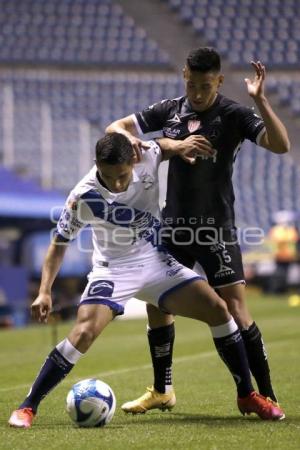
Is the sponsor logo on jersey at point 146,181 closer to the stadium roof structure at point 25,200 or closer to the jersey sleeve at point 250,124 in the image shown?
the jersey sleeve at point 250,124

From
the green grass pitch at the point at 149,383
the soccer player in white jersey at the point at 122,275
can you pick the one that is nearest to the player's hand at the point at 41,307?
the soccer player in white jersey at the point at 122,275

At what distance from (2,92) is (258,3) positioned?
671cm

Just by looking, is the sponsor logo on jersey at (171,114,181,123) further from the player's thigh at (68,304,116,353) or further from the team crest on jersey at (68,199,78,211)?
the player's thigh at (68,304,116,353)

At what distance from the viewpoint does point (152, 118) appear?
6.03 metres

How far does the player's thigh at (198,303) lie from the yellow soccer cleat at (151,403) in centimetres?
82

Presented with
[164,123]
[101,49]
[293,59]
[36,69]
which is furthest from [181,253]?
[101,49]

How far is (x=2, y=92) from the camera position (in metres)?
22.5

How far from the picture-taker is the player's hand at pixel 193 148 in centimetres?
552

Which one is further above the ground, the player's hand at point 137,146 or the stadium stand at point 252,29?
the player's hand at point 137,146

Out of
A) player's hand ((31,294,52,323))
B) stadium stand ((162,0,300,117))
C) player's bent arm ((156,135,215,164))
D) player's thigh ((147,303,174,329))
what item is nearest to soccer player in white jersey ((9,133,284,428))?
player's hand ((31,294,52,323))

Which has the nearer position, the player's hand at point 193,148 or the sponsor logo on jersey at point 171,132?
the player's hand at point 193,148

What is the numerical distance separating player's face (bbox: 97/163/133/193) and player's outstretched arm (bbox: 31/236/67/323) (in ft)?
1.42

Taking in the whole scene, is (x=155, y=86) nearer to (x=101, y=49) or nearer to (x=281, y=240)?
(x=101, y=49)

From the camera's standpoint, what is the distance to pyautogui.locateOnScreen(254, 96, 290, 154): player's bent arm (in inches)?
209
